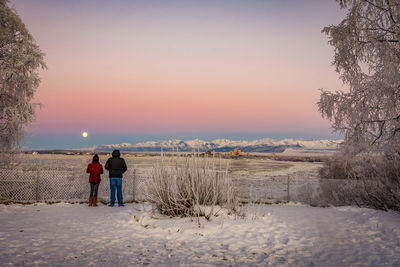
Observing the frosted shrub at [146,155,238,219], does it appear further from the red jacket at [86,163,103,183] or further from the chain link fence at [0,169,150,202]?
the chain link fence at [0,169,150,202]

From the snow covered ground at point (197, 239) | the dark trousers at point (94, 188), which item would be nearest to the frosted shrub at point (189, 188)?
the snow covered ground at point (197, 239)

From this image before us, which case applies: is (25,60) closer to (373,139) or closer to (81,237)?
(81,237)

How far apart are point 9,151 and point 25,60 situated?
4.12 metres

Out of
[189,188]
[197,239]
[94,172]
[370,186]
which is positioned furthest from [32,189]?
[370,186]

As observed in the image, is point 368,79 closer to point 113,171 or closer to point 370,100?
point 370,100

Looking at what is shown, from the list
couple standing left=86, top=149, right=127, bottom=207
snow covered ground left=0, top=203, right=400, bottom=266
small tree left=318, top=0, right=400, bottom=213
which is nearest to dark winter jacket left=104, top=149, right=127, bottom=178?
couple standing left=86, top=149, right=127, bottom=207

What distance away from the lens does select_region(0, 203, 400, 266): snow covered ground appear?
6.47 meters

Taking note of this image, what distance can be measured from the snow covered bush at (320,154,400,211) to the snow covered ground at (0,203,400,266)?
Result: 98 centimetres

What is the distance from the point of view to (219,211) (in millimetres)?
10328

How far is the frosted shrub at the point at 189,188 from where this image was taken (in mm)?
10047

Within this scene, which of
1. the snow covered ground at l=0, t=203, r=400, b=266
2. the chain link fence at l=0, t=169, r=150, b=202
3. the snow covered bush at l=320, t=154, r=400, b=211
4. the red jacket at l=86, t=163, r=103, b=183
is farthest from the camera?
the chain link fence at l=0, t=169, r=150, b=202

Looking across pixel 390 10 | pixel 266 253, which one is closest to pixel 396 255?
pixel 266 253

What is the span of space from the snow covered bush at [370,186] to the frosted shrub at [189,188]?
522 cm

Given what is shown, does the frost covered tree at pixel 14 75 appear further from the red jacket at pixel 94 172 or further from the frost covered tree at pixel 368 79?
the frost covered tree at pixel 368 79
